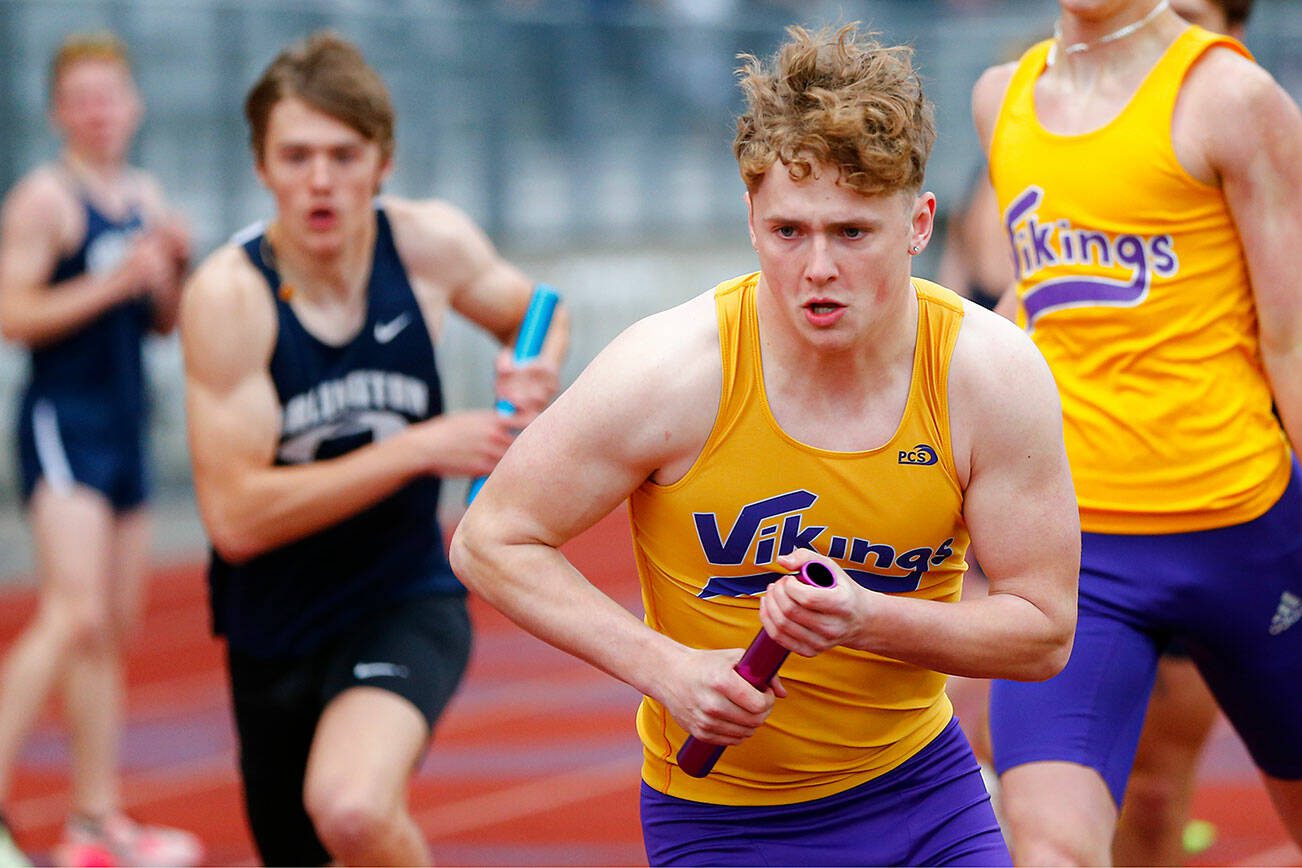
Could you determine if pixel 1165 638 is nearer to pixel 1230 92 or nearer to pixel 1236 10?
pixel 1230 92

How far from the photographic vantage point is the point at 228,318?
14.3ft

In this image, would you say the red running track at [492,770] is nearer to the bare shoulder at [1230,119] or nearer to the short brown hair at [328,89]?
the short brown hair at [328,89]

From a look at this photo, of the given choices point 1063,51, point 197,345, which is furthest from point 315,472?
point 1063,51

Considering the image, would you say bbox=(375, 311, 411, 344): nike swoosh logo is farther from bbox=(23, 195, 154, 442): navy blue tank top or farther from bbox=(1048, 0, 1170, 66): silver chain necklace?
bbox=(23, 195, 154, 442): navy blue tank top

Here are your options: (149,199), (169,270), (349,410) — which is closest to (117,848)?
(169,270)

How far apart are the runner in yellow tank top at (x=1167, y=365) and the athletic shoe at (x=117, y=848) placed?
3480 mm

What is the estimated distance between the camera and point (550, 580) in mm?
2969

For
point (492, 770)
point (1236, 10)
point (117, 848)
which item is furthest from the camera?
point (492, 770)

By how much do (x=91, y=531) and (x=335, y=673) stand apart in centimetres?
240

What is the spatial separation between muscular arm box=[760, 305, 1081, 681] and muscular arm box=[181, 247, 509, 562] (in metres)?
1.55

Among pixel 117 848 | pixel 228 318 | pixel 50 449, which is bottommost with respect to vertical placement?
pixel 117 848

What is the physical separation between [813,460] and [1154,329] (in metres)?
1.16

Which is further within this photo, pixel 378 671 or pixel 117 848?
pixel 117 848

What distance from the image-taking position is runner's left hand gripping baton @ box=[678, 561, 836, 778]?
2.69 meters
